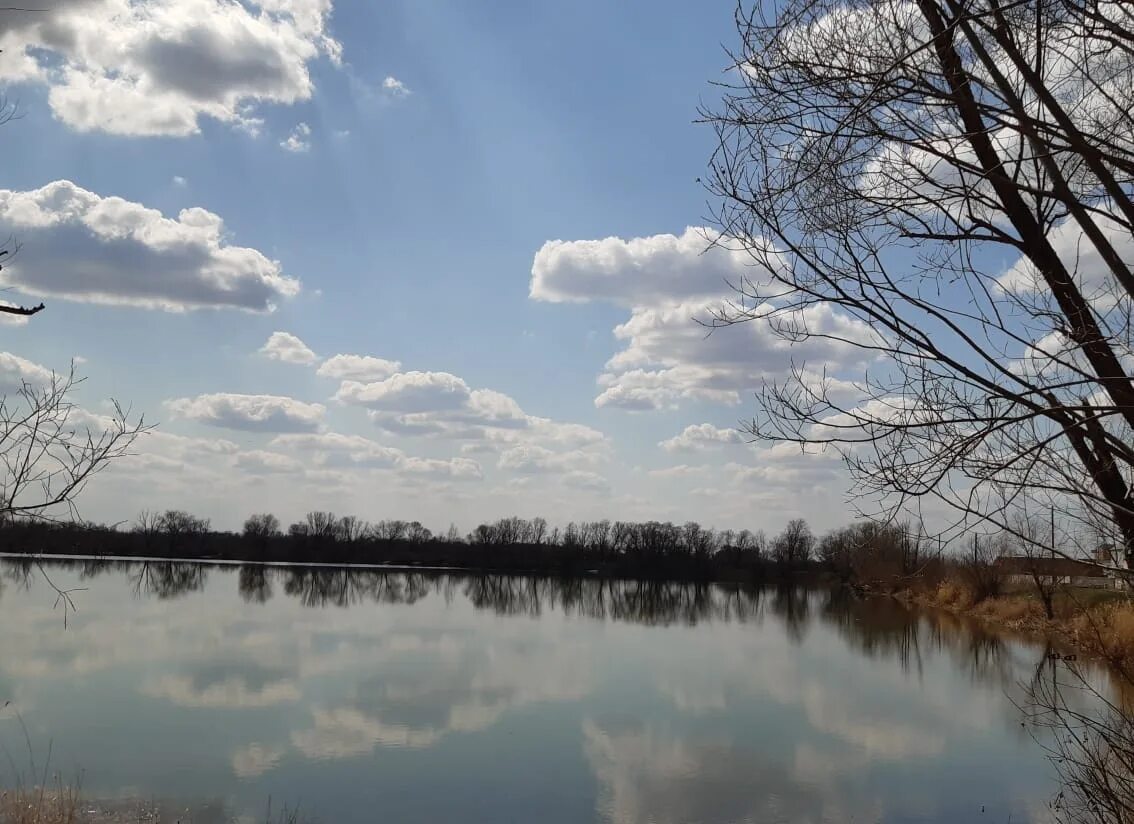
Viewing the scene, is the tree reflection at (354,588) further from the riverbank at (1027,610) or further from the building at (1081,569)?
the building at (1081,569)

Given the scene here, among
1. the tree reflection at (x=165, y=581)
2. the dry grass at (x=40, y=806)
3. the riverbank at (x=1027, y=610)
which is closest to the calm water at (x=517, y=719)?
the dry grass at (x=40, y=806)

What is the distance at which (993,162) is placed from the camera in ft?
10.5

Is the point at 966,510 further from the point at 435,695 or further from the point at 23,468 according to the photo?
the point at 435,695

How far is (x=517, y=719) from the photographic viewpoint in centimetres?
1321

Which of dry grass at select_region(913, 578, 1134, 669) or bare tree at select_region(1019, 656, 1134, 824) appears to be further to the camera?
dry grass at select_region(913, 578, 1134, 669)

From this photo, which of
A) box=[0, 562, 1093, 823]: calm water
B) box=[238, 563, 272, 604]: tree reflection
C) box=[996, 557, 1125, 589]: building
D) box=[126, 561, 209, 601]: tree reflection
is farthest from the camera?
box=[126, 561, 209, 601]: tree reflection

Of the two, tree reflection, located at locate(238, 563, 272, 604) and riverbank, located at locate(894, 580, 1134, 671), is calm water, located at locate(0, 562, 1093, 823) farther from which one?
tree reflection, located at locate(238, 563, 272, 604)

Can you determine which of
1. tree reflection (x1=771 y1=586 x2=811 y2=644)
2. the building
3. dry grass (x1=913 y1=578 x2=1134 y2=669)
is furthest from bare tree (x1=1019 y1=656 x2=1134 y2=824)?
tree reflection (x1=771 y1=586 x2=811 y2=644)

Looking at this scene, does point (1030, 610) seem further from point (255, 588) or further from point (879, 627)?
point (255, 588)

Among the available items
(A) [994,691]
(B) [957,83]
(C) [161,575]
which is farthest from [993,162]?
(C) [161,575]

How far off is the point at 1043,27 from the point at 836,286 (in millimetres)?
1068

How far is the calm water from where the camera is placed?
9.57 meters

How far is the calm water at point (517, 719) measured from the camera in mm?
9570

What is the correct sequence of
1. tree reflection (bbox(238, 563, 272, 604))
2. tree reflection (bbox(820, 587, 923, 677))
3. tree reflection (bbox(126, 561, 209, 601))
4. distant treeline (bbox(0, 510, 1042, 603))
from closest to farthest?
tree reflection (bbox(820, 587, 923, 677)) → tree reflection (bbox(238, 563, 272, 604)) → tree reflection (bbox(126, 561, 209, 601)) → distant treeline (bbox(0, 510, 1042, 603))
